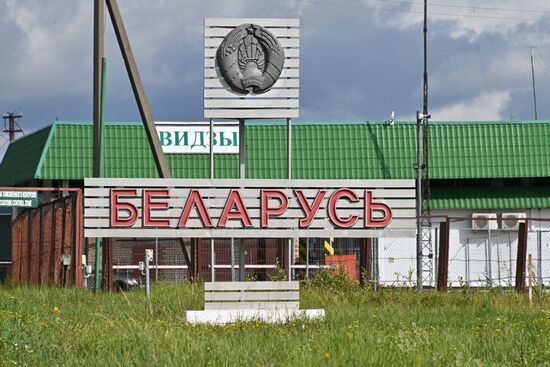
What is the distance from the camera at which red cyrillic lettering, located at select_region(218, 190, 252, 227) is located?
18156mm

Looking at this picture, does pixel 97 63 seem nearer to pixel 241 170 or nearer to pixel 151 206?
pixel 241 170

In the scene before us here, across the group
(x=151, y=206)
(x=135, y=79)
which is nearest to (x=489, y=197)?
(x=135, y=79)

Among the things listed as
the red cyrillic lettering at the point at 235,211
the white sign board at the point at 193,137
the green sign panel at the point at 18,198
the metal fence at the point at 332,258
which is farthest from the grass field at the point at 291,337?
the white sign board at the point at 193,137

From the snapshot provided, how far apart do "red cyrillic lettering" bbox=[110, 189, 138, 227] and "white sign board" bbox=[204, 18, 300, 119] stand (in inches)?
93.3

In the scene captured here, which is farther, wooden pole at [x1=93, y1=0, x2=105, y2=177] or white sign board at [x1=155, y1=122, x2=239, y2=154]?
white sign board at [x1=155, y1=122, x2=239, y2=154]

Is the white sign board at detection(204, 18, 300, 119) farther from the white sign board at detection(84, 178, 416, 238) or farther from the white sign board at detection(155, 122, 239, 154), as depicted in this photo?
the white sign board at detection(155, 122, 239, 154)

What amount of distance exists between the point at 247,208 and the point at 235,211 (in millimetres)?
207

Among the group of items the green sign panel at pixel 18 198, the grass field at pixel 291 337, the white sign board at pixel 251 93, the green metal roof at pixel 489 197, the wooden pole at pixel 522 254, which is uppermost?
the white sign board at pixel 251 93

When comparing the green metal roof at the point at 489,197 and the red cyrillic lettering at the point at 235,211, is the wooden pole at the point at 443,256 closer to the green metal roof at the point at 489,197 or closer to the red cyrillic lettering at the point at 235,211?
the red cyrillic lettering at the point at 235,211

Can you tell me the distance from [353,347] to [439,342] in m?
1.43

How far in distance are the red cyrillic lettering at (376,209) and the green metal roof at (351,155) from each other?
83.4 ft

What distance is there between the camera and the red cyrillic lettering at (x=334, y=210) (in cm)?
1839

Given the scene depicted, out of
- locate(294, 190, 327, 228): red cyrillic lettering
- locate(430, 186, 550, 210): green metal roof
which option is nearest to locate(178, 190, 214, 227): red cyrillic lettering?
locate(294, 190, 327, 228): red cyrillic lettering

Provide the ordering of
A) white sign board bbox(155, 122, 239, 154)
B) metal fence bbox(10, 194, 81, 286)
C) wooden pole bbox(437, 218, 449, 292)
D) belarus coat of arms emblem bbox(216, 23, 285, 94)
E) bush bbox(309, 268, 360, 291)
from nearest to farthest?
1. belarus coat of arms emblem bbox(216, 23, 285, 94)
2. bush bbox(309, 268, 360, 291)
3. wooden pole bbox(437, 218, 449, 292)
4. metal fence bbox(10, 194, 81, 286)
5. white sign board bbox(155, 122, 239, 154)
